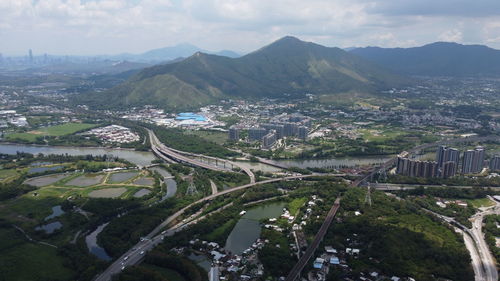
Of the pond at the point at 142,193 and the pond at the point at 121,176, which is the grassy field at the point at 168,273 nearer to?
the pond at the point at 142,193

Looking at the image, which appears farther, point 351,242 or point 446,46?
point 446,46

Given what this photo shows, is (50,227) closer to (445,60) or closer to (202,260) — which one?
(202,260)

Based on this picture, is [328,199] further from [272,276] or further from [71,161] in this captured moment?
[71,161]

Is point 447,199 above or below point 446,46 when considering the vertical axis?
below

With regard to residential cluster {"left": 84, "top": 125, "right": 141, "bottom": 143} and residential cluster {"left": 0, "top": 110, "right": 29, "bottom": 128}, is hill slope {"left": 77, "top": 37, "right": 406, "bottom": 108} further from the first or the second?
residential cluster {"left": 84, "top": 125, "right": 141, "bottom": 143}

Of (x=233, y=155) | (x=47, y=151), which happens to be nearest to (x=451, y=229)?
(x=233, y=155)

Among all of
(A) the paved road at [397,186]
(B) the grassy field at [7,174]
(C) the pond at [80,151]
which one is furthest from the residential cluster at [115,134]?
(A) the paved road at [397,186]

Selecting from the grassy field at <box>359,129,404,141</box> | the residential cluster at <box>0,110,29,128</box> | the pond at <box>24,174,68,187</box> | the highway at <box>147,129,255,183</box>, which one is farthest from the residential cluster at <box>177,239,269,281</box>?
the residential cluster at <box>0,110,29,128</box>

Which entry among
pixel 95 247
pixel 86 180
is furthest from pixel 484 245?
pixel 86 180
